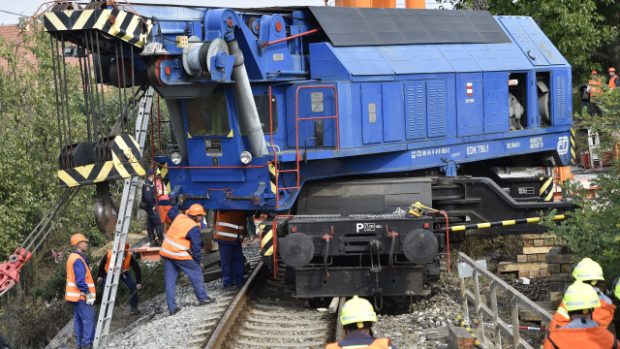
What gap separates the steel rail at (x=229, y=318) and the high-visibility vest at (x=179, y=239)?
902mm

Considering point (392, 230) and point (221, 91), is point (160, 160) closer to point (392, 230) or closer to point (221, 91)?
point (221, 91)

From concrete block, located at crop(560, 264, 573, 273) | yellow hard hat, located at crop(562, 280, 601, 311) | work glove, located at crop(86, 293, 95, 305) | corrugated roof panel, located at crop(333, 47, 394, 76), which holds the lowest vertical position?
work glove, located at crop(86, 293, 95, 305)

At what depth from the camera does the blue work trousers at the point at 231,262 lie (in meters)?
12.5

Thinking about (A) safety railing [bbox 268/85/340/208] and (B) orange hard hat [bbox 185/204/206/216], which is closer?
(A) safety railing [bbox 268/85/340/208]

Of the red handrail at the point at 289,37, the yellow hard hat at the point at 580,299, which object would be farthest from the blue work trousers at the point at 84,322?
the yellow hard hat at the point at 580,299

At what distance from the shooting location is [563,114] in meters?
15.2

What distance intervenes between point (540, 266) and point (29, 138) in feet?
36.4

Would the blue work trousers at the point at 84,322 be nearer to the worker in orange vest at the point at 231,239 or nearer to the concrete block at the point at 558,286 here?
the worker in orange vest at the point at 231,239

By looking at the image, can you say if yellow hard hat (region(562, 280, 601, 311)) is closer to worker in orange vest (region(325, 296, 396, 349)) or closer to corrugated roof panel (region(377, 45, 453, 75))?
worker in orange vest (region(325, 296, 396, 349))

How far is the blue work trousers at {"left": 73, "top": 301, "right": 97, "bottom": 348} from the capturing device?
35.8 feet

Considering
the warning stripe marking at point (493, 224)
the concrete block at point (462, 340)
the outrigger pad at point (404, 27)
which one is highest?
the outrigger pad at point (404, 27)

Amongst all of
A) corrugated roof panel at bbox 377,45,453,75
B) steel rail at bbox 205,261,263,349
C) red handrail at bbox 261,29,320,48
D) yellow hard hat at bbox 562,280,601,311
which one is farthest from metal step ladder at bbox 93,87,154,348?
yellow hard hat at bbox 562,280,601,311

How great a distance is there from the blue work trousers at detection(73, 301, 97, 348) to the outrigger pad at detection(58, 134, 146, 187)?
70.1 inches

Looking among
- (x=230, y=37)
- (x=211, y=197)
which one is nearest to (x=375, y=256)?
(x=211, y=197)
